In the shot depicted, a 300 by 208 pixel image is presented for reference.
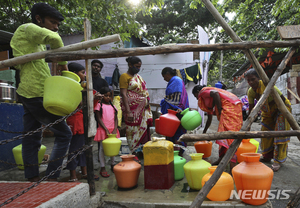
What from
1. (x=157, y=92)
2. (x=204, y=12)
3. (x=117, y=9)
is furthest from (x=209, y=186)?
(x=204, y=12)

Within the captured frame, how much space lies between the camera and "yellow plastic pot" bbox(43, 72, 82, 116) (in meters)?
2.10

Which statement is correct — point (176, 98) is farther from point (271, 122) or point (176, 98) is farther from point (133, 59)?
point (271, 122)

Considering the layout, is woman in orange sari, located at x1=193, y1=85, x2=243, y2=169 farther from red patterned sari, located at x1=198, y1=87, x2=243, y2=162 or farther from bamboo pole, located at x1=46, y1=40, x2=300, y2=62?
bamboo pole, located at x1=46, y1=40, x2=300, y2=62

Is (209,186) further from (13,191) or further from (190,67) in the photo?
(190,67)

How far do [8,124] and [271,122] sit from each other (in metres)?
4.53

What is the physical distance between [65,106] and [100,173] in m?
1.41

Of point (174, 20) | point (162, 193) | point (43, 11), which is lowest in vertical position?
point (162, 193)

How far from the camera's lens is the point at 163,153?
2.53 m

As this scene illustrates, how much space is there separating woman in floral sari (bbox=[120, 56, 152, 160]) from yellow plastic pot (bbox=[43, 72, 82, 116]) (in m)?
1.30

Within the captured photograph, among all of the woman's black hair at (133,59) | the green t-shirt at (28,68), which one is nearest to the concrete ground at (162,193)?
the green t-shirt at (28,68)

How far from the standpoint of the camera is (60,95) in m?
2.12

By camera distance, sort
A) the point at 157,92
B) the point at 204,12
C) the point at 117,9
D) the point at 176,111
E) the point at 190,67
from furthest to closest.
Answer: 1. the point at 204,12
2. the point at 157,92
3. the point at 190,67
4. the point at 117,9
5. the point at 176,111

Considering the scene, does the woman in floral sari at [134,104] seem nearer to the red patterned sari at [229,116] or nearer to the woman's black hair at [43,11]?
the red patterned sari at [229,116]

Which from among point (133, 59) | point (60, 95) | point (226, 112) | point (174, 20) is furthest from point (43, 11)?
point (174, 20)
